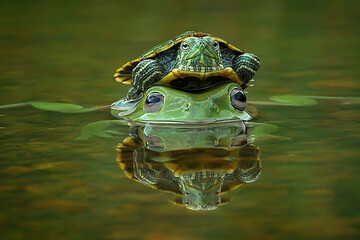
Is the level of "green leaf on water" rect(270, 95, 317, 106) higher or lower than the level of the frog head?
lower

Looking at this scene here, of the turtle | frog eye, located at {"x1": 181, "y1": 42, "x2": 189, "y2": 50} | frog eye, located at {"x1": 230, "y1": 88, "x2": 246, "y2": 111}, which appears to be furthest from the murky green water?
frog eye, located at {"x1": 181, "y1": 42, "x2": 189, "y2": 50}

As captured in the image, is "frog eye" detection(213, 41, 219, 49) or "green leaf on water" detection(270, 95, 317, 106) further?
"green leaf on water" detection(270, 95, 317, 106)

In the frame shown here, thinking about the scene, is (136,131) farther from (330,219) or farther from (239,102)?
(330,219)

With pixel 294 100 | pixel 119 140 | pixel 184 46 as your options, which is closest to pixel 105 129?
pixel 119 140

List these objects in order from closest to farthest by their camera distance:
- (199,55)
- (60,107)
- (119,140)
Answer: (119,140), (199,55), (60,107)

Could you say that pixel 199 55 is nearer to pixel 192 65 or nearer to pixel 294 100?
pixel 192 65

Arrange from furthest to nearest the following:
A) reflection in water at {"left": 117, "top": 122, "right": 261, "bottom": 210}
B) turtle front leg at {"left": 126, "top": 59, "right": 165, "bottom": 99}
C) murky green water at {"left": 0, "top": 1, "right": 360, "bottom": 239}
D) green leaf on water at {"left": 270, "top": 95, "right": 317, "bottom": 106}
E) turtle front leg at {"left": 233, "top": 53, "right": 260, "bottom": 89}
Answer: green leaf on water at {"left": 270, "top": 95, "right": 317, "bottom": 106}
turtle front leg at {"left": 233, "top": 53, "right": 260, "bottom": 89}
turtle front leg at {"left": 126, "top": 59, "right": 165, "bottom": 99}
reflection in water at {"left": 117, "top": 122, "right": 261, "bottom": 210}
murky green water at {"left": 0, "top": 1, "right": 360, "bottom": 239}

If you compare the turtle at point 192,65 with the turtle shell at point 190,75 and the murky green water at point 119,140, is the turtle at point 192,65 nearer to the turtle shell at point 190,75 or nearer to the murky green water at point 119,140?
the turtle shell at point 190,75

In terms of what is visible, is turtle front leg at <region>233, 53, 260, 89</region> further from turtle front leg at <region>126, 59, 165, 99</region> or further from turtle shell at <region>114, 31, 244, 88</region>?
turtle front leg at <region>126, 59, 165, 99</region>
